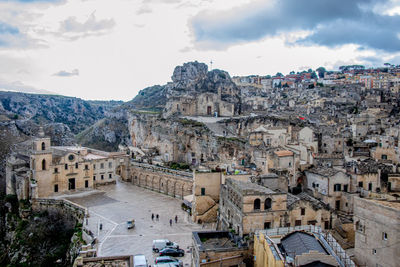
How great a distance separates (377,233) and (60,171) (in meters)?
36.6

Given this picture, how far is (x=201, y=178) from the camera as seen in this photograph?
3228 centimetres

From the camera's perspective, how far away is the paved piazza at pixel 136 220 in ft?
85.7

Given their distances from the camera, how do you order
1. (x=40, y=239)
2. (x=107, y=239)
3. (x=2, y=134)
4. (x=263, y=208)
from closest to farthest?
1. (x=263, y=208)
2. (x=107, y=239)
3. (x=40, y=239)
4. (x=2, y=134)

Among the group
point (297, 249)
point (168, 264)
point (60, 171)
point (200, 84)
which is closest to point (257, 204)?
point (297, 249)

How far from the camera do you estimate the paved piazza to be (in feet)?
85.7

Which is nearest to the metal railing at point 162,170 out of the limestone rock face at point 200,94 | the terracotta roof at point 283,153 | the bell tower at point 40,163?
the terracotta roof at point 283,153

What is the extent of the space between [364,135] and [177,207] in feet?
101

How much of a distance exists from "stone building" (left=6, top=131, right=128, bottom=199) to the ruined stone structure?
2.89 metres

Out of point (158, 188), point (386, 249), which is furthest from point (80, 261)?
point (158, 188)

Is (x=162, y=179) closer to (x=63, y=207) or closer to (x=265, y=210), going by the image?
(x=63, y=207)

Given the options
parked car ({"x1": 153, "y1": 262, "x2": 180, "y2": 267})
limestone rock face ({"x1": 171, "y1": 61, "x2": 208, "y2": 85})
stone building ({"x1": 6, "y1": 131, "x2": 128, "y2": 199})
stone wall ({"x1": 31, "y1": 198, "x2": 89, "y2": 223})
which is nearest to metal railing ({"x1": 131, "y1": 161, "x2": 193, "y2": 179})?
stone building ({"x1": 6, "y1": 131, "x2": 128, "y2": 199})

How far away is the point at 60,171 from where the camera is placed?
42438mm

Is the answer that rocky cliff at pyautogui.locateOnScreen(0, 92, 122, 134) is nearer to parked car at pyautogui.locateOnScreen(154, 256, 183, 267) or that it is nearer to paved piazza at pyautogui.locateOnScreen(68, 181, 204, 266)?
paved piazza at pyautogui.locateOnScreen(68, 181, 204, 266)

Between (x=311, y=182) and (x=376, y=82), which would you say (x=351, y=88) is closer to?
(x=376, y=82)
